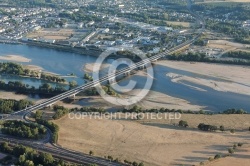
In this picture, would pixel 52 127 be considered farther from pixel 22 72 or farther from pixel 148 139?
pixel 22 72

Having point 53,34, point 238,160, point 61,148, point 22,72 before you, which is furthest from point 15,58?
point 238,160

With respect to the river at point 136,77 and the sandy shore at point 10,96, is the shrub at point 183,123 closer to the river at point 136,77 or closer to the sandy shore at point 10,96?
the river at point 136,77

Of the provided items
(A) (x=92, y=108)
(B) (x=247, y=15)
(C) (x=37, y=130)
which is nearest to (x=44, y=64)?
(A) (x=92, y=108)

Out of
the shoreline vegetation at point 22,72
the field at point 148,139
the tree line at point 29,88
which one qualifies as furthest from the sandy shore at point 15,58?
the field at point 148,139

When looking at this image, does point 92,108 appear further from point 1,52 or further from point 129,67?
point 1,52

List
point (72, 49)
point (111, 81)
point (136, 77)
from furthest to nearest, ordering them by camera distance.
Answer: point (72, 49) < point (136, 77) < point (111, 81)

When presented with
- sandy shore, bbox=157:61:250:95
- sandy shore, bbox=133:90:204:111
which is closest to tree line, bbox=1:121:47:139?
sandy shore, bbox=133:90:204:111

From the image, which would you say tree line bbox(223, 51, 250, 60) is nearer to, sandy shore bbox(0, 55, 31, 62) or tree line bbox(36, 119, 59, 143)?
sandy shore bbox(0, 55, 31, 62)
